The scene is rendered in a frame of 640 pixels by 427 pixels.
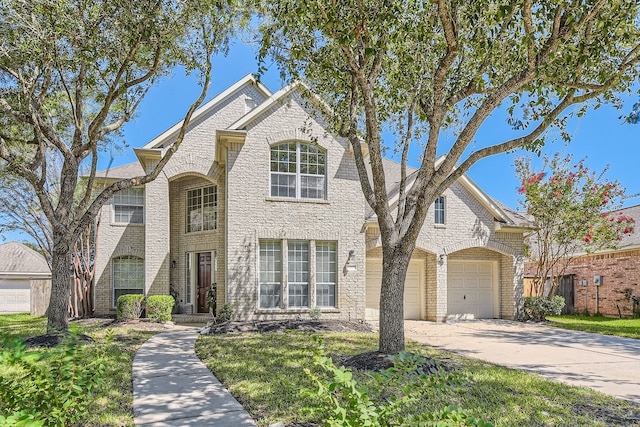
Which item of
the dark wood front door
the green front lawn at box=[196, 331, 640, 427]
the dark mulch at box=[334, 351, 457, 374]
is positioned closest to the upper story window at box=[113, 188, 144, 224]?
the dark wood front door

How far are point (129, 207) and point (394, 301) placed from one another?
44.0ft

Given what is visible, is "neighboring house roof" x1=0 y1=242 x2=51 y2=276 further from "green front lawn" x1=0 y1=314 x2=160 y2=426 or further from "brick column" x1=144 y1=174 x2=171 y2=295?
"green front lawn" x1=0 y1=314 x2=160 y2=426

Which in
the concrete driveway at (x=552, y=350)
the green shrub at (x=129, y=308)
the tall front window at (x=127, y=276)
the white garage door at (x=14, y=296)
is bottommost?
the white garage door at (x=14, y=296)

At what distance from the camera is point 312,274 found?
13.9 m

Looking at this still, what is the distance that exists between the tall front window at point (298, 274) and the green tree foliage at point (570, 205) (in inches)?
368

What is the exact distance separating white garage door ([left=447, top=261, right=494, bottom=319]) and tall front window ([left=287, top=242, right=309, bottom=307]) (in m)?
6.25

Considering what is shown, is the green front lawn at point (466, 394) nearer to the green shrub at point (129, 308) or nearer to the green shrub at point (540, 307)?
the green shrub at point (129, 308)

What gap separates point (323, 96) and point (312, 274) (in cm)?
616

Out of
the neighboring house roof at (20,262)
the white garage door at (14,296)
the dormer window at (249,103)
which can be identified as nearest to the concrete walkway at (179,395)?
the dormer window at (249,103)

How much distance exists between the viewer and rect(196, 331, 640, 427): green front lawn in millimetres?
5129

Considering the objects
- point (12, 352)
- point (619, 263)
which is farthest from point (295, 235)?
point (619, 263)

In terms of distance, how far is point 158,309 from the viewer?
560 inches

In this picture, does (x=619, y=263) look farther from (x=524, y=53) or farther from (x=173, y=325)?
(x=173, y=325)

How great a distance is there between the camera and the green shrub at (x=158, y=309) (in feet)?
46.6
